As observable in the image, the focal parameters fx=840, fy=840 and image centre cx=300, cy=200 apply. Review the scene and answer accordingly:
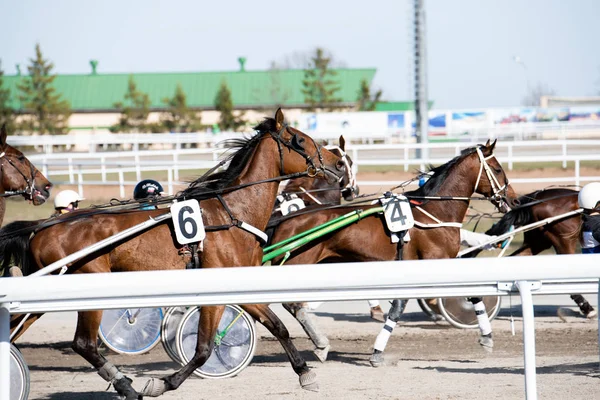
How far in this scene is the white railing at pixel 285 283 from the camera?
3.65 m

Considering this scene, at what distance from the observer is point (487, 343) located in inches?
305

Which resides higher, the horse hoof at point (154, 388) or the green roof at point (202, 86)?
the green roof at point (202, 86)

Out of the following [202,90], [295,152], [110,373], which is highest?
[202,90]

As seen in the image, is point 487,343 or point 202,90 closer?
point 487,343

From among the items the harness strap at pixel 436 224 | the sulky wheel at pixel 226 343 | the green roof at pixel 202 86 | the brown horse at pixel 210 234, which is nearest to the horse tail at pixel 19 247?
the brown horse at pixel 210 234

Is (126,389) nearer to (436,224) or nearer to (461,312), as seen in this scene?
(436,224)

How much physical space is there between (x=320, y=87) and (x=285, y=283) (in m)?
57.4

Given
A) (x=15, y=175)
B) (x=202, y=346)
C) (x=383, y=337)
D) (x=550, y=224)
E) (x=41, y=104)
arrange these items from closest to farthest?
(x=202, y=346)
(x=383, y=337)
(x=15, y=175)
(x=550, y=224)
(x=41, y=104)

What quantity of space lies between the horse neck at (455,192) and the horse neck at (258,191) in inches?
87.2

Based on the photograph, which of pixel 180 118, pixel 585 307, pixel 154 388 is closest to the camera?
pixel 154 388

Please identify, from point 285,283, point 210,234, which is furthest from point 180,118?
point 285,283

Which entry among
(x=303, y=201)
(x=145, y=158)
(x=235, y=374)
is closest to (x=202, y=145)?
(x=145, y=158)

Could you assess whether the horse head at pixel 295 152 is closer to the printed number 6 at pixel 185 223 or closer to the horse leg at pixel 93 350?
the printed number 6 at pixel 185 223

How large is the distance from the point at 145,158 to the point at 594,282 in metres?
31.5
